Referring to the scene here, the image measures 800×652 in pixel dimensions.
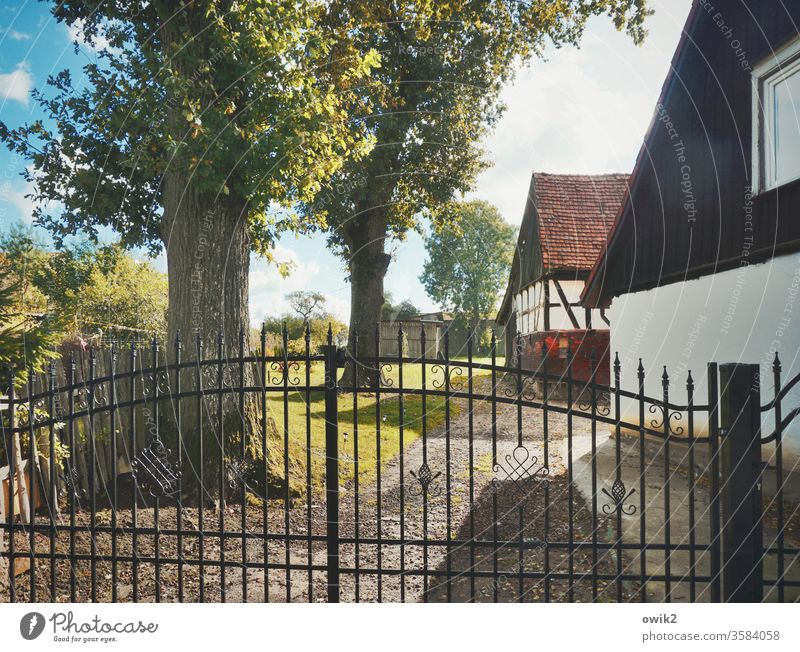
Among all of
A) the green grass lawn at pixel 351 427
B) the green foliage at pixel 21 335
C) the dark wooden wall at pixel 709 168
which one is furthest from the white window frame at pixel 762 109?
the green foliage at pixel 21 335

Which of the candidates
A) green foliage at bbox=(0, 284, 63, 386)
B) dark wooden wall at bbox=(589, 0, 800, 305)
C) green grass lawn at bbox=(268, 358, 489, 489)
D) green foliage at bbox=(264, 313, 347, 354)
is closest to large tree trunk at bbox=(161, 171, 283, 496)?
green grass lawn at bbox=(268, 358, 489, 489)

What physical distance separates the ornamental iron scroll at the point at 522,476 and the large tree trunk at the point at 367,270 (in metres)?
7.33

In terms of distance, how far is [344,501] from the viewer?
6500 mm

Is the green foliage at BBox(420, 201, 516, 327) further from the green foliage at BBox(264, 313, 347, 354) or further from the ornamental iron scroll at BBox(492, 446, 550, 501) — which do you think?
the ornamental iron scroll at BBox(492, 446, 550, 501)

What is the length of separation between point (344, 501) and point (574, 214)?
1176 centimetres

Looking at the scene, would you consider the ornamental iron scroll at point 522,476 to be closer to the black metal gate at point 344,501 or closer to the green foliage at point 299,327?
the black metal gate at point 344,501

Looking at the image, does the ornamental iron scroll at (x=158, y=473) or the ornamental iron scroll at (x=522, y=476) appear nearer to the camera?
the ornamental iron scroll at (x=522, y=476)

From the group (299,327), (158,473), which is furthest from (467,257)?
(158,473)

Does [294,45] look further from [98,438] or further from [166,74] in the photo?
[98,438]

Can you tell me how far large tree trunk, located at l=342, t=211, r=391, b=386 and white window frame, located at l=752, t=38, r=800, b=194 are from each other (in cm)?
998

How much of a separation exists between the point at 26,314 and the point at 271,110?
3.30 metres

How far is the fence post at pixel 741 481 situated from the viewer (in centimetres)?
344

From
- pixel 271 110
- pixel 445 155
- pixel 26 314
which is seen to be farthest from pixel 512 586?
pixel 445 155

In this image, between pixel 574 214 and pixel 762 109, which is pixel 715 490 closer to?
pixel 762 109
